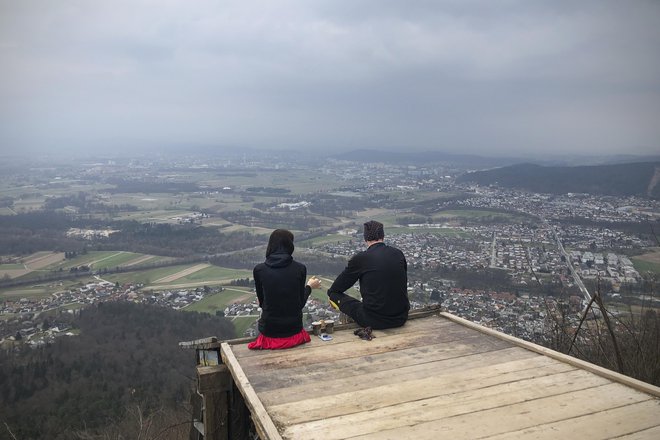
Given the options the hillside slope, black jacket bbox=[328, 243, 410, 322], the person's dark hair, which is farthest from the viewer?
the hillside slope

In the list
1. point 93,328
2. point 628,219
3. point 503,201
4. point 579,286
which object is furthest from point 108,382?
point 503,201

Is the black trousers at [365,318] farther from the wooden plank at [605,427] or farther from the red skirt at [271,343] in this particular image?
the wooden plank at [605,427]

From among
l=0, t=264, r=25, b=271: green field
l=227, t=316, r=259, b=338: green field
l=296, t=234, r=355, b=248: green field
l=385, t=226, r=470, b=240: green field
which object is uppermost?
l=385, t=226, r=470, b=240: green field

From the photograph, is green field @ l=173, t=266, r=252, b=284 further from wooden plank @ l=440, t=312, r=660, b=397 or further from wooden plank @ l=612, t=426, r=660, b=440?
wooden plank @ l=612, t=426, r=660, b=440

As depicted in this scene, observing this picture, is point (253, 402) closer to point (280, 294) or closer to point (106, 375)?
point (280, 294)

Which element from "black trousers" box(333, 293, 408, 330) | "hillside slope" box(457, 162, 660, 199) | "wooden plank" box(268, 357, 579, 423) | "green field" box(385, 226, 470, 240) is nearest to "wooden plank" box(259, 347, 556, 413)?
"wooden plank" box(268, 357, 579, 423)

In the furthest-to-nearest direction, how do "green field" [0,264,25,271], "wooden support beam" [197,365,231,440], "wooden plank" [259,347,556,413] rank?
"green field" [0,264,25,271] < "wooden support beam" [197,365,231,440] < "wooden plank" [259,347,556,413]
